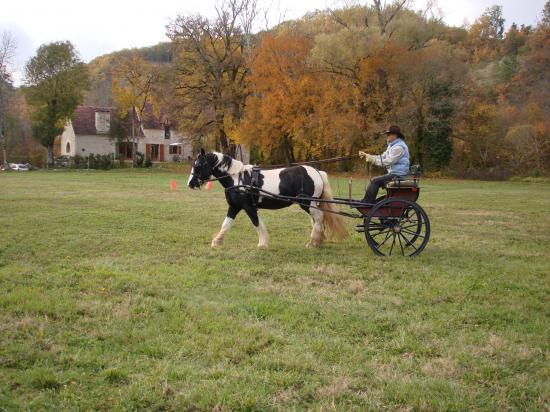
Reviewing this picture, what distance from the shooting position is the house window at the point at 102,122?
56406mm

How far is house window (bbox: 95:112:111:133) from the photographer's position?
5641 centimetres

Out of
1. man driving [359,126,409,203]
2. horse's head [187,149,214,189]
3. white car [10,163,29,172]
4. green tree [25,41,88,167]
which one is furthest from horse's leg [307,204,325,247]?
green tree [25,41,88,167]

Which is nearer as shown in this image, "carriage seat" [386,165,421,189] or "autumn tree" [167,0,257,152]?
"carriage seat" [386,165,421,189]

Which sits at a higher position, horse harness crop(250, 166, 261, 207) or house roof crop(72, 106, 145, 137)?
house roof crop(72, 106, 145, 137)

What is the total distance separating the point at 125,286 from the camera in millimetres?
6461

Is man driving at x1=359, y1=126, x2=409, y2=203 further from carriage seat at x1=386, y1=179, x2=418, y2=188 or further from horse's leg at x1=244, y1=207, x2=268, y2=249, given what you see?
horse's leg at x1=244, y1=207, x2=268, y2=249

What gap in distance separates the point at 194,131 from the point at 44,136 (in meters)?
16.3

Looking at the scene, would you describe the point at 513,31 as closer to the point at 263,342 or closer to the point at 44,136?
the point at 44,136

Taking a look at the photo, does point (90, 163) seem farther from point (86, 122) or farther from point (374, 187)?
point (374, 187)

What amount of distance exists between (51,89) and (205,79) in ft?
54.0

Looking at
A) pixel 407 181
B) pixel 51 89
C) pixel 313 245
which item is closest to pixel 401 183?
pixel 407 181

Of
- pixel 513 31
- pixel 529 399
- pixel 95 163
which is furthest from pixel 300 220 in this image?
pixel 513 31

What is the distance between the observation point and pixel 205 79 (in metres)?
42.7

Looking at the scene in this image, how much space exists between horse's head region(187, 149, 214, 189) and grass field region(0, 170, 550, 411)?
1.26 meters
